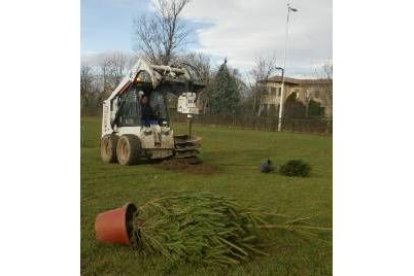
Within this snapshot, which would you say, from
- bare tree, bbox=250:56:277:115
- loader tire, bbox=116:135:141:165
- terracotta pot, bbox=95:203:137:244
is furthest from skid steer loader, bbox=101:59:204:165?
terracotta pot, bbox=95:203:137:244

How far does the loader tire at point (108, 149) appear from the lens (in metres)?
A: 3.57

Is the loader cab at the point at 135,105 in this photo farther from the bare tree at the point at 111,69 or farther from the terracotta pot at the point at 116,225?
the terracotta pot at the point at 116,225

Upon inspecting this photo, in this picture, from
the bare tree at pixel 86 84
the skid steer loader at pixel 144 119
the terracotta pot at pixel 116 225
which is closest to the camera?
the terracotta pot at pixel 116 225

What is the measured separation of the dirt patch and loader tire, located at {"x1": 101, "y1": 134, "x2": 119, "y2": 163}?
0.96 feet

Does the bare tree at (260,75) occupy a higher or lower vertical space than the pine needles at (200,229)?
higher

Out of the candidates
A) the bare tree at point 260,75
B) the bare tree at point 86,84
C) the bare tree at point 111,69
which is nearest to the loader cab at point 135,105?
the bare tree at point 111,69

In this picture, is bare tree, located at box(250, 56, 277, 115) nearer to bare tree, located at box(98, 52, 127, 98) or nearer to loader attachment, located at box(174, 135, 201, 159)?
loader attachment, located at box(174, 135, 201, 159)

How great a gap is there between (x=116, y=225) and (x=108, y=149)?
0.62 meters

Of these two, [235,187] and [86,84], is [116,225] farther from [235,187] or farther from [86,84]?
[86,84]

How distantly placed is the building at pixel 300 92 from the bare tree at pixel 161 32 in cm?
56
